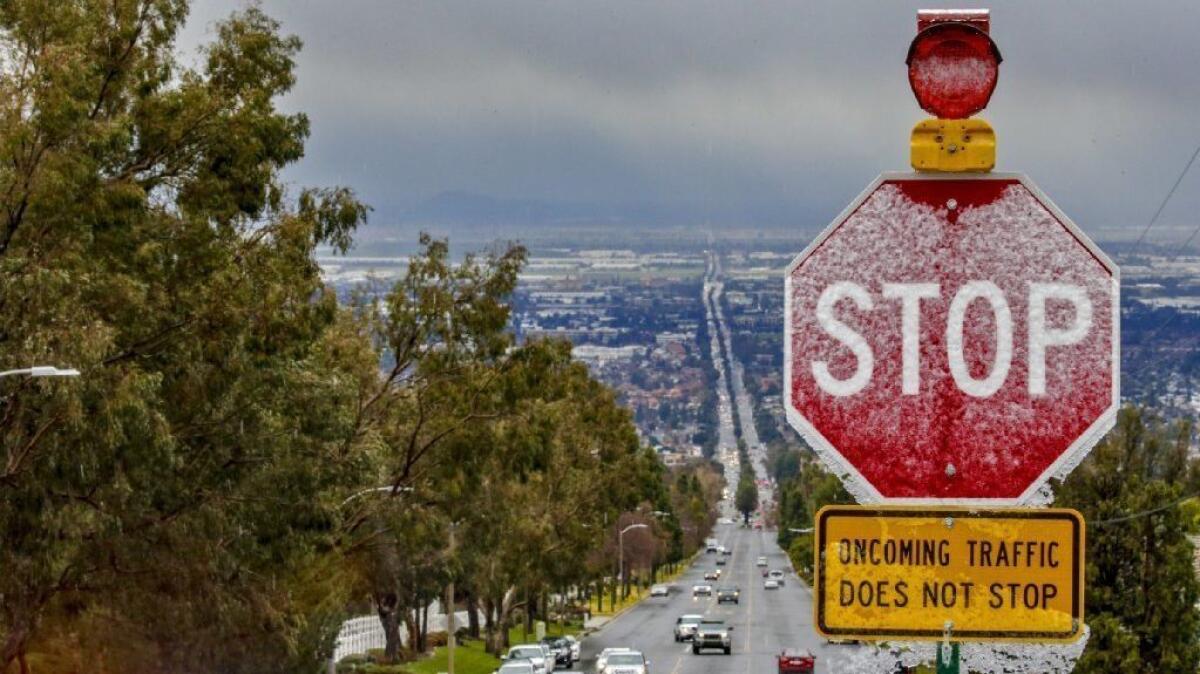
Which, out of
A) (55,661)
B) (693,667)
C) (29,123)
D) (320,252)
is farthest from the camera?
(693,667)

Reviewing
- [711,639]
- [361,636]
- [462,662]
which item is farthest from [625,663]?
[361,636]

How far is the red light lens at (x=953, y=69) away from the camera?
188 inches

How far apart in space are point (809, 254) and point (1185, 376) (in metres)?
94.0

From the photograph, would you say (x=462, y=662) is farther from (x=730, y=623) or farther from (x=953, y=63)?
(x=953, y=63)

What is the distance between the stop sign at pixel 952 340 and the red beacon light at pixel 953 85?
0.06 metres

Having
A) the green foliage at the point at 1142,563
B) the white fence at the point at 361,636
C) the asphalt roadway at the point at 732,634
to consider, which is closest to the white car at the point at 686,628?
the asphalt roadway at the point at 732,634

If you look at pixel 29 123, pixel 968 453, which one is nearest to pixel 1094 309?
pixel 968 453

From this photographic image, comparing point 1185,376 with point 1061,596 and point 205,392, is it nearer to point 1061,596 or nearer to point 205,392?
point 205,392

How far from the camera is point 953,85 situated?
4789mm

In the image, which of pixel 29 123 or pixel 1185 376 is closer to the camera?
pixel 29 123

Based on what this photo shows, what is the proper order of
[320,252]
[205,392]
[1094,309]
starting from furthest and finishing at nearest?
[320,252] → [205,392] → [1094,309]

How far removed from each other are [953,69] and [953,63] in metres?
0.03

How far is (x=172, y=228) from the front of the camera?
3081cm

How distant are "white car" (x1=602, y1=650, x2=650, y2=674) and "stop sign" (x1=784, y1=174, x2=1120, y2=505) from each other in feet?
172
